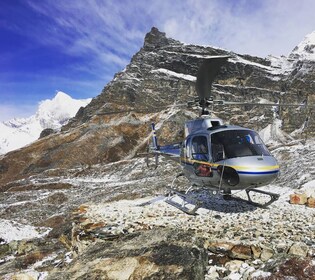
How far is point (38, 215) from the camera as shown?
32750 millimetres

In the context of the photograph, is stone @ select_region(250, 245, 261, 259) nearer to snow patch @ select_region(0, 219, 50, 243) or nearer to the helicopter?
the helicopter

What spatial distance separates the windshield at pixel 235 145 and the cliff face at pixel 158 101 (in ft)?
187

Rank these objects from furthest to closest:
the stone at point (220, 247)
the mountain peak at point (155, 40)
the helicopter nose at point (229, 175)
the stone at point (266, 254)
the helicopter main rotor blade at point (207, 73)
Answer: the mountain peak at point (155, 40) < the helicopter nose at point (229, 175) < the helicopter main rotor blade at point (207, 73) < the stone at point (220, 247) < the stone at point (266, 254)

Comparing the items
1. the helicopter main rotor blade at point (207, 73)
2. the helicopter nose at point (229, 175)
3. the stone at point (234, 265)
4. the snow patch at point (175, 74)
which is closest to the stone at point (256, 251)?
the stone at point (234, 265)

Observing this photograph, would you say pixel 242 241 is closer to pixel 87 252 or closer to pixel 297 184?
pixel 87 252

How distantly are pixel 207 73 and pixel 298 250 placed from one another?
6.85m

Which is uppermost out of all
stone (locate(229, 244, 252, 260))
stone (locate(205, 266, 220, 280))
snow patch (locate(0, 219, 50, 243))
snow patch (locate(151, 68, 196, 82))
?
snow patch (locate(151, 68, 196, 82))

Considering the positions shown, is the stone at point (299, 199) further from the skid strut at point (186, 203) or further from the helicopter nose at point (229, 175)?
the skid strut at point (186, 203)

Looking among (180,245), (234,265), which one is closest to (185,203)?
(180,245)

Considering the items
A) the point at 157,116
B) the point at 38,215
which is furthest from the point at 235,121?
the point at 38,215

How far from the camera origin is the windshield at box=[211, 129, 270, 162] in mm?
11055

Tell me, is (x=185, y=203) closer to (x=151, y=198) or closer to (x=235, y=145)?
(x=151, y=198)

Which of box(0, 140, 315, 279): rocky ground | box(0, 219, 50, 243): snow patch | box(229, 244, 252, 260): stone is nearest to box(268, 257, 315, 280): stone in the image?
box(0, 140, 315, 279): rocky ground

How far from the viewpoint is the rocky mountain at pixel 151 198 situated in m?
7.42
